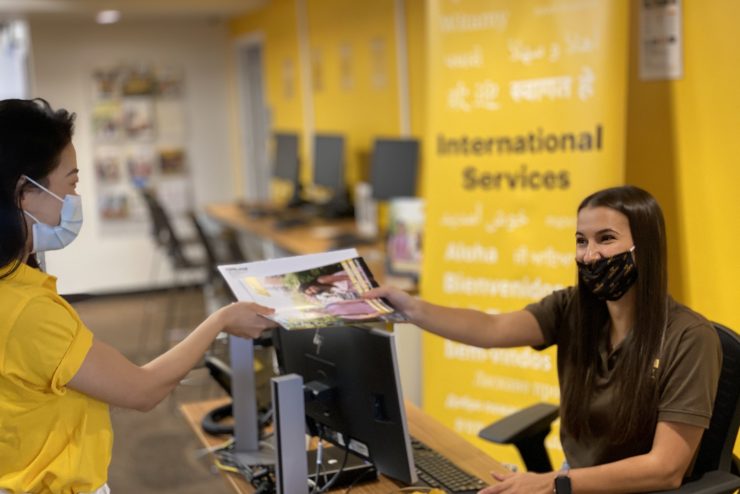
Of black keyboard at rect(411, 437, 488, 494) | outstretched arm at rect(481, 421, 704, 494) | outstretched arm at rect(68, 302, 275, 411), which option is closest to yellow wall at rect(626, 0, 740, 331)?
outstretched arm at rect(481, 421, 704, 494)

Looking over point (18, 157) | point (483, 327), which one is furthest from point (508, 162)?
point (18, 157)

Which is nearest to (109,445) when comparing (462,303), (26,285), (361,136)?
(26,285)

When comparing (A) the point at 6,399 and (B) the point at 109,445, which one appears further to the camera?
(B) the point at 109,445

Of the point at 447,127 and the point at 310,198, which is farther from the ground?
the point at 447,127

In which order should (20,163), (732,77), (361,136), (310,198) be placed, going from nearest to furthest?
1. (20,163)
2. (732,77)
3. (361,136)
4. (310,198)

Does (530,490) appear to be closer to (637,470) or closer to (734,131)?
(637,470)

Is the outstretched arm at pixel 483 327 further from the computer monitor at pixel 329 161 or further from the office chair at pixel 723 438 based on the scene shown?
the computer monitor at pixel 329 161

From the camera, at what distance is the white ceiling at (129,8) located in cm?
636

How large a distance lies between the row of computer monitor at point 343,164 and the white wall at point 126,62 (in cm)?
187

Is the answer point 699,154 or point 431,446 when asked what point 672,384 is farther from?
→ point 699,154

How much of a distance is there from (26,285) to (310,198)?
5.20 m

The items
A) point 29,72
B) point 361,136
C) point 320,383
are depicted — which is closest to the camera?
point 320,383

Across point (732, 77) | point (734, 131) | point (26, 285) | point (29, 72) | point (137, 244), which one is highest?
point (29, 72)

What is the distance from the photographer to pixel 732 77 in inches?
102
